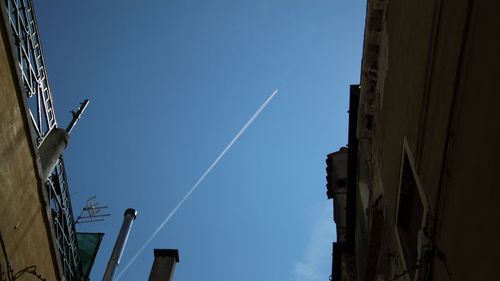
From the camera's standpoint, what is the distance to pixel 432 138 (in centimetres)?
755

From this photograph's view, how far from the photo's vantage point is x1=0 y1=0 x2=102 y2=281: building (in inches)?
356

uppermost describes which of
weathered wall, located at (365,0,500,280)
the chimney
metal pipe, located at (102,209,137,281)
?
metal pipe, located at (102,209,137,281)

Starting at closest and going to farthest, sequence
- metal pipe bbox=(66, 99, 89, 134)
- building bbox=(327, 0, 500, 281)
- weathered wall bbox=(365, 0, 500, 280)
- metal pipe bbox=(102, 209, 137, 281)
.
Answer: weathered wall bbox=(365, 0, 500, 280)
building bbox=(327, 0, 500, 281)
metal pipe bbox=(66, 99, 89, 134)
metal pipe bbox=(102, 209, 137, 281)

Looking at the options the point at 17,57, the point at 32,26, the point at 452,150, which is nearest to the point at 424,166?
the point at 452,150

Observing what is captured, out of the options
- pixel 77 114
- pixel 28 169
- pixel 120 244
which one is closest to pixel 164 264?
pixel 120 244

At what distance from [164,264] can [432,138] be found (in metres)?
9.86

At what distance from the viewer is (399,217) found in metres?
9.88

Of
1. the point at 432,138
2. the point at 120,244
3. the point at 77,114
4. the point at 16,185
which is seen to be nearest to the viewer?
the point at 432,138

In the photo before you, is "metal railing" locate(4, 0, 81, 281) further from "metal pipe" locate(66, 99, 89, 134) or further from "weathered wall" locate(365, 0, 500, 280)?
"weathered wall" locate(365, 0, 500, 280)

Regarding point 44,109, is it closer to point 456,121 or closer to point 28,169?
point 28,169

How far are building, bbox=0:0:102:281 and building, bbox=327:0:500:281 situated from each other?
6.77 meters

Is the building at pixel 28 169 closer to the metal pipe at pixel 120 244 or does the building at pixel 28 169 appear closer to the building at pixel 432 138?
Answer: the metal pipe at pixel 120 244

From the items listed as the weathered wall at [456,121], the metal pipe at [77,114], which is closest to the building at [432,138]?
the weathered wall at [456,121]

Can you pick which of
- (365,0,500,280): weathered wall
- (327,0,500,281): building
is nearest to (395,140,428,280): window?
(327,0,500,281): building
